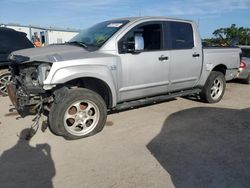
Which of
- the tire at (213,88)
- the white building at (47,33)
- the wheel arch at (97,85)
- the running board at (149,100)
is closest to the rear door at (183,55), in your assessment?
the running board at (149,100)

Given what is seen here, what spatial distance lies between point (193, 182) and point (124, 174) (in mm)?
824

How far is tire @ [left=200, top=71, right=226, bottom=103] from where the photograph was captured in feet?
23.1

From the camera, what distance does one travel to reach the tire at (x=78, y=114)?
4.64 meters

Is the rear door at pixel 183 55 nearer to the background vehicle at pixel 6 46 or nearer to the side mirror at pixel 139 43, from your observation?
the side mirror at pixel 139 43

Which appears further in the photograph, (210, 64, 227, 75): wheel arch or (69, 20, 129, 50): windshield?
(210, 64, 227, 75): wheel arch

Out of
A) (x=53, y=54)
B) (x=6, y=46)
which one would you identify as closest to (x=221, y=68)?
(x=53, y=54)

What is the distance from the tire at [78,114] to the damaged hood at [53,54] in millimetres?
552

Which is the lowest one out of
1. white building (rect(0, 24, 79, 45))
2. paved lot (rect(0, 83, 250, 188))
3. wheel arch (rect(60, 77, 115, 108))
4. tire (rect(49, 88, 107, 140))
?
paved lot (rect(0, 83, 250, 188))

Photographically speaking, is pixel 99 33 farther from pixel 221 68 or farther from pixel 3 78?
pixel 3 78

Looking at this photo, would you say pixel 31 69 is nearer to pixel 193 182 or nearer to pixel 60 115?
pixel 60 115

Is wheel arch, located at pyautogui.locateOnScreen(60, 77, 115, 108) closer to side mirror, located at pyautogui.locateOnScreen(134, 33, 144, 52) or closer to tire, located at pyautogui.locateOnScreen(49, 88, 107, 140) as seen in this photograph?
tire, located at pyautogui.locateOnScreen(49, 88, 107, 140)

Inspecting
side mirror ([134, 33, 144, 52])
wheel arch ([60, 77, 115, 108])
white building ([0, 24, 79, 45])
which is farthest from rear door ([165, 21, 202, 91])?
white building ([0, 24, 79, 45])

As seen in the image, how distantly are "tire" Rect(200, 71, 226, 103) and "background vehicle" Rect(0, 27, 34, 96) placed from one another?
189 inches

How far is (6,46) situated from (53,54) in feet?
12.0
